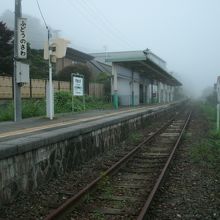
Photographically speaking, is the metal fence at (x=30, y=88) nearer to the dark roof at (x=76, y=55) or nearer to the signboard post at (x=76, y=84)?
the signboard post at (x=76, y=84)

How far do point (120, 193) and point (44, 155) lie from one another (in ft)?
5.85

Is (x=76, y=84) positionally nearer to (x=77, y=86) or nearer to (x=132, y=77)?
(x=77, y=86)

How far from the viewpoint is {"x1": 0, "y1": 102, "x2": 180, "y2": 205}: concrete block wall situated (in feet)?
24.2

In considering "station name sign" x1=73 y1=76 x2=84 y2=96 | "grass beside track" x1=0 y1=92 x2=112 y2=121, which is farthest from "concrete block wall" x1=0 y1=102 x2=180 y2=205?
"station name sign" x1=73 y1=76 x2=84 y2=96

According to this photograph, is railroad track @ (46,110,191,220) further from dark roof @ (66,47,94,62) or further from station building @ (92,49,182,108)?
dark roof @ (66,47,94,62)

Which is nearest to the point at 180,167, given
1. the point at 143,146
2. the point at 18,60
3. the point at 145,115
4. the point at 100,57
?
the point at 143,146

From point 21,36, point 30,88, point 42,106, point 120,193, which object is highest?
point 21,36

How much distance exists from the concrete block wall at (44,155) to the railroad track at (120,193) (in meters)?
0.99

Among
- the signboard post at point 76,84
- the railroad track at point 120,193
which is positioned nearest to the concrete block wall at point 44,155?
the railroad track at point 120,193

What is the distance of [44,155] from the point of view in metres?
8.99

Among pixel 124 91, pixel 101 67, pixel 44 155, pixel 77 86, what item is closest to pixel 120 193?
pixel 44 155

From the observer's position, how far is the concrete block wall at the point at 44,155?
24.2 ft

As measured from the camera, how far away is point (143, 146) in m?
15.4

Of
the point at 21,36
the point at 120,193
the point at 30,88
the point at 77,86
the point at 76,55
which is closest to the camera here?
the point at 120,193
